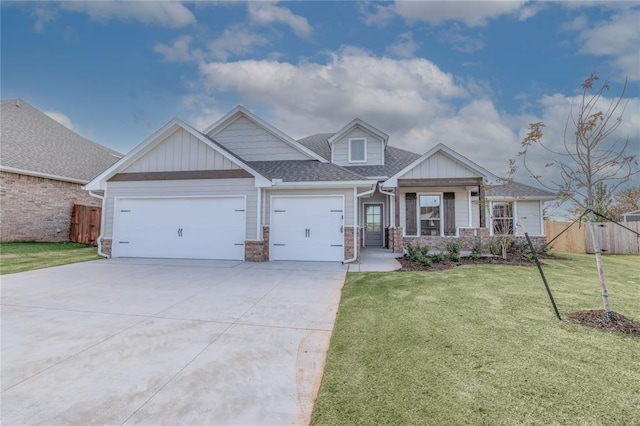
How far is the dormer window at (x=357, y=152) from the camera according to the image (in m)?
14.8

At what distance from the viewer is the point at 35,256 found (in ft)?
33.3

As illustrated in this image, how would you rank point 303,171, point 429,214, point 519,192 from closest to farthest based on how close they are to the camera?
point 303,171 → point 429,214 → point 519,192

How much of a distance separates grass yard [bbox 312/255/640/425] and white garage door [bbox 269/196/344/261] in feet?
14.9

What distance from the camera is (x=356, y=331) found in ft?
12.6

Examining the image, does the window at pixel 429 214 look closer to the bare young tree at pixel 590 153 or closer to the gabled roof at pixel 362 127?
the gabled roof at pixel 362 127

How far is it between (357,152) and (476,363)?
507 inches

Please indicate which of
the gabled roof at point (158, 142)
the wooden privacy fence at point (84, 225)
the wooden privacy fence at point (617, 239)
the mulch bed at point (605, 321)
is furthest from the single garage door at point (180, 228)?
the wooden privacy fence at point (617, 239)

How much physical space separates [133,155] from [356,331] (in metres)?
10.5

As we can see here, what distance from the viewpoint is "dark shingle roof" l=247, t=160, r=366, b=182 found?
32.0ft

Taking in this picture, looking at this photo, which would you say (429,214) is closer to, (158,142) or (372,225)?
(372,225)

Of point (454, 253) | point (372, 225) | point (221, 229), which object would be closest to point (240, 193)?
point (221, 229)

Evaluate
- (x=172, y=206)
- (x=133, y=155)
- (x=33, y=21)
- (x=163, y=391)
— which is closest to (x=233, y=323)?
(x=163, y=391)

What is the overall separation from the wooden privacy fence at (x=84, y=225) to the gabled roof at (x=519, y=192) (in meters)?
19.7

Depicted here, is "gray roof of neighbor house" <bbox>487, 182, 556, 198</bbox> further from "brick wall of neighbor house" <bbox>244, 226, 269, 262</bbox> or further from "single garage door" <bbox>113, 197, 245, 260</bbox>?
"single garage door" <bbox>113, 197, 245, 260</bbox>
